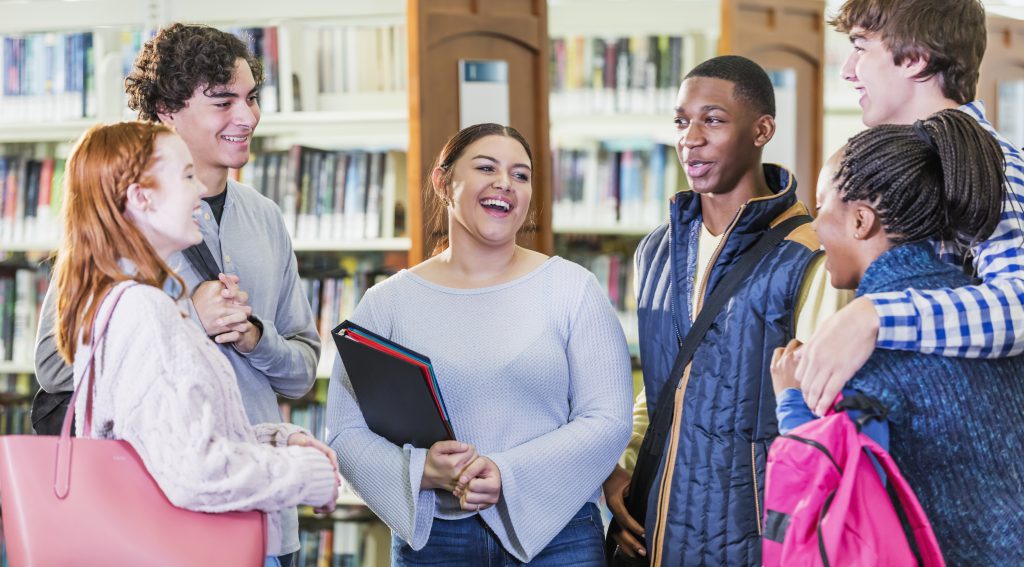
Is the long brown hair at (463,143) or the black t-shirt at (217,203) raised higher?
the long brown hair at (463,143)

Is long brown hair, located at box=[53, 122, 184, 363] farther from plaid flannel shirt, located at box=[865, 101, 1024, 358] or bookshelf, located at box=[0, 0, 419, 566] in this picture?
bookshelf, located at box=[0, 0, 419, 566]

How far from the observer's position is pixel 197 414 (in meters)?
1.32

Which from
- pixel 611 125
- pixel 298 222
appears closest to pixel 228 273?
pixel 298 222

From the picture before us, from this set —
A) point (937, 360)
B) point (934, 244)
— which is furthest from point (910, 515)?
point (934, 244)

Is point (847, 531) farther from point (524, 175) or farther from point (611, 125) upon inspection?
point (611, 125)

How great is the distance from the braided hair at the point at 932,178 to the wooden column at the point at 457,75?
1.60 metres

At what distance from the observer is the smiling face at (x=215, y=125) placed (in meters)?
1.94

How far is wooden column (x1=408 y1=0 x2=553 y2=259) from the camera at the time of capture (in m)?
3.19

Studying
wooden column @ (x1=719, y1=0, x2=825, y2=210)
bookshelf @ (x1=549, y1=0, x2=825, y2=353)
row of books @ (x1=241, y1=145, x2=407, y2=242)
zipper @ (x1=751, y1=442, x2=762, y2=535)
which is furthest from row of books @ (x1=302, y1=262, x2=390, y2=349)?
zipper @ (x1=751, y1=442, x2=762, y2=535)

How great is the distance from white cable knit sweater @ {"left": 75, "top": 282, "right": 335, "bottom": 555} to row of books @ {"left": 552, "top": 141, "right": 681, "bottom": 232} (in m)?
2.61

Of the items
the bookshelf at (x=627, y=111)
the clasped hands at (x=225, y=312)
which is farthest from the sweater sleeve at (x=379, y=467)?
the bookshelf at (x=627, y=111)

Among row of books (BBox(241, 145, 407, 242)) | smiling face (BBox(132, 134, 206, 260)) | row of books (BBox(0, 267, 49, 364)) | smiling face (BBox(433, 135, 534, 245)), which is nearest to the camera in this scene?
smiling face (BBox(132, 134, 206, 260))

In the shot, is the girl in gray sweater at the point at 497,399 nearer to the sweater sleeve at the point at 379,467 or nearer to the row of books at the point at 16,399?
the sweater sleeve at the point at 379,467

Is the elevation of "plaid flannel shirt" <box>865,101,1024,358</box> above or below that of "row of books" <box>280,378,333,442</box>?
above
